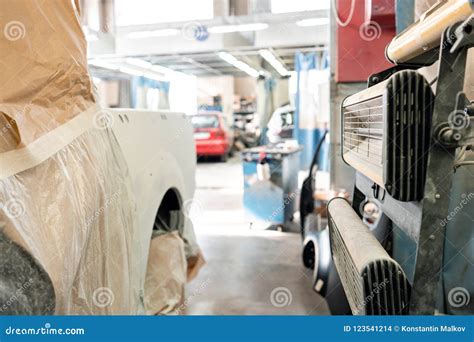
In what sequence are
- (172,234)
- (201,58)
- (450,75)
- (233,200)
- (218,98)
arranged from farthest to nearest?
(218,98) → (201,58) → (233,200) → (172,234) → (450,75)

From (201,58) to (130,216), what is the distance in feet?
29.7

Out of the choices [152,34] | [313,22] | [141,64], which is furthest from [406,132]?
[141,64]

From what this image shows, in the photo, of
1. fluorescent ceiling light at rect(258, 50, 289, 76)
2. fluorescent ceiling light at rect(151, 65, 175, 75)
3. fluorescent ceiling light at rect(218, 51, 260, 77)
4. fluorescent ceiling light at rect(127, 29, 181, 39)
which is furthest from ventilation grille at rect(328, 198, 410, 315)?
fluorescent ceiling light at rect(151, 65, 175, 75)

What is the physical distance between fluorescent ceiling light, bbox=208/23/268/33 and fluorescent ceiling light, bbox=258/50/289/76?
1.47 m

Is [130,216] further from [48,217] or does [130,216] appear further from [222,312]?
[222,312]

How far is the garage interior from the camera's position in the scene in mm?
813

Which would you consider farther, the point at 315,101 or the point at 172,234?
the point at 315,101

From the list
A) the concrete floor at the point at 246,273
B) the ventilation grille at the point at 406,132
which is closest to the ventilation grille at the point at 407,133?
the ventilation grille at the point at 406,132

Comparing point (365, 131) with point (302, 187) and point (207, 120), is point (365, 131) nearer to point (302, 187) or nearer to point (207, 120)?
point (302, 187)

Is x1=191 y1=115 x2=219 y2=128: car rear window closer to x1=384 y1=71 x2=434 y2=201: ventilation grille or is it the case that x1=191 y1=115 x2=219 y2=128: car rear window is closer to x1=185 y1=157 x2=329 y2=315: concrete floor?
x1=185 y1=157 x2=329 y2=315: concrete floor

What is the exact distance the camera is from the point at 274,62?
32.9 feet

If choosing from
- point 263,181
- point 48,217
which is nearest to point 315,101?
point 263,181

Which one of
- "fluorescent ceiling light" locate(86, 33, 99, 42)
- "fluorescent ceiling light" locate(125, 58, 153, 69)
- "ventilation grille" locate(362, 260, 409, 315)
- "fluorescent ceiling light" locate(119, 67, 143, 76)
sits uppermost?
"fluorescent ceiling light" locate(125, 58, 153, 69)

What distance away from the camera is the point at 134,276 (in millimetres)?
1633
